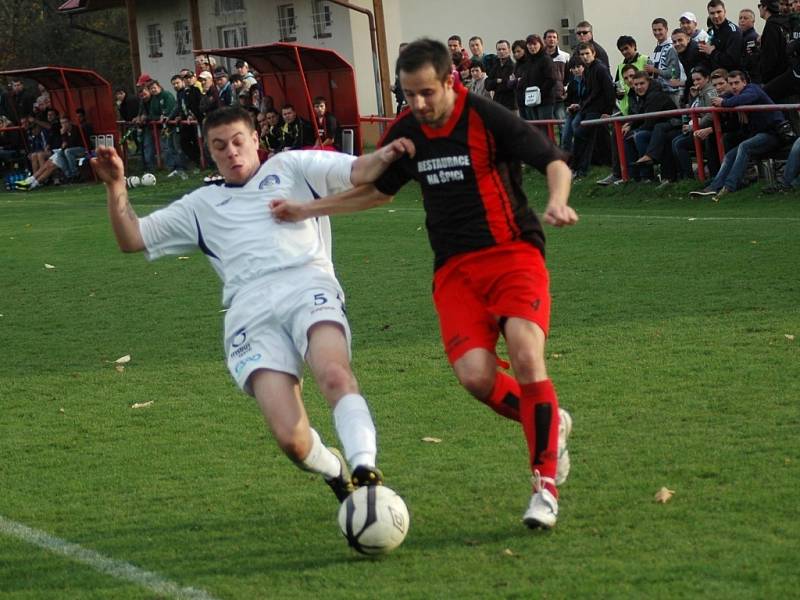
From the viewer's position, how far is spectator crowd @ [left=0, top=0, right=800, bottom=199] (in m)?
16.1

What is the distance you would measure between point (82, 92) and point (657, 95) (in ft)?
57.6

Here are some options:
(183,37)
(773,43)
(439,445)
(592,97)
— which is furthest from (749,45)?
(183,37)

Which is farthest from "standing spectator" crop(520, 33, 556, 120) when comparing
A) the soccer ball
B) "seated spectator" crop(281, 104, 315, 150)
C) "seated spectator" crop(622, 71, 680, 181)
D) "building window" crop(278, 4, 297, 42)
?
"building window" crop(278, 4, 297, 42)

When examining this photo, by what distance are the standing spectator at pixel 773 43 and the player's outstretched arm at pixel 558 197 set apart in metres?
11.5

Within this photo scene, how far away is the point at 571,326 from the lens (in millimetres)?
9977

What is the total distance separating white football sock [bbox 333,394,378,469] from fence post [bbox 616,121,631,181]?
13.3 meters

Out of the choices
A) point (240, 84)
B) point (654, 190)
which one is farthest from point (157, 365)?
point (240, 84)

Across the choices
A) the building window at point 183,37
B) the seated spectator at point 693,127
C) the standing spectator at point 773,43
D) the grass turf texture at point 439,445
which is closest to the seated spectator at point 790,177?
the seated spectator at point 693,127

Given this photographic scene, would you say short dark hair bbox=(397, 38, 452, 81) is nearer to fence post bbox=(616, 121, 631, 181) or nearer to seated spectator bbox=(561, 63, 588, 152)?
fence post bbox=(616, 121, 631, 181)

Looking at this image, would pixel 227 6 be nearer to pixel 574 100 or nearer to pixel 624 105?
pixel 574 100

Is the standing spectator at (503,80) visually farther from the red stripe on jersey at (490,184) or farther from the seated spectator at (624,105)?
the red stripe on jersey at (490,184)

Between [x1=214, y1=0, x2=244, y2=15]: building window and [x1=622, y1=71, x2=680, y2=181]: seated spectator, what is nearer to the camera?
[x1=622, y1=71, x2=680, y2=181]: seated spectator

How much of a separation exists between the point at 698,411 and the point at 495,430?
41.4 inches

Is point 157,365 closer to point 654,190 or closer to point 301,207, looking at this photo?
point 301,207
